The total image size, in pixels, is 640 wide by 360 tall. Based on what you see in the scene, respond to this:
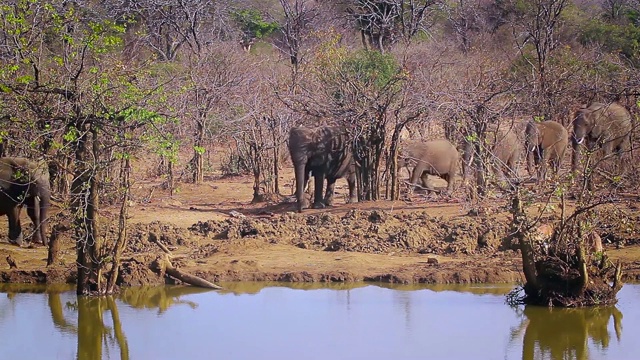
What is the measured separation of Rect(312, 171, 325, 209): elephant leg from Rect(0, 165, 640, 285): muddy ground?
32.7 inches

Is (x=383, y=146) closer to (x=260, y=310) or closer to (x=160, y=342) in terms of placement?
(x=260, y=310)

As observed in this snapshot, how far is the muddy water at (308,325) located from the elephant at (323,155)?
5688 mm

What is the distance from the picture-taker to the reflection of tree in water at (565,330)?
9656 mm

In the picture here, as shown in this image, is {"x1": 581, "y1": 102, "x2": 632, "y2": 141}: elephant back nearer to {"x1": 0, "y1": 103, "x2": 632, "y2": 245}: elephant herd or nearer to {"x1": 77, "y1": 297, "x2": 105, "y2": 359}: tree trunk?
{"x1": 0, "y1": 103, "x2": 632, "y2": 245}: elephant herd

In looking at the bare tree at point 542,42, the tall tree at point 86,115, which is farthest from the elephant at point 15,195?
the bare tree at point 542,42

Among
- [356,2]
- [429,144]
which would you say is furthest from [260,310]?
[356,2]

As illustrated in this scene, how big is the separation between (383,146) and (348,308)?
603 centimetres

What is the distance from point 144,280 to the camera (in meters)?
12.1

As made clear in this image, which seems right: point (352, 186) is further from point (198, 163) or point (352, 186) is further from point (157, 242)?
point (157, 242)

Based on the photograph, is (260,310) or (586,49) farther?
(586,49)

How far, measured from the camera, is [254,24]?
138 ft

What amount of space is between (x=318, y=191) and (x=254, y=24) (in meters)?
25.1

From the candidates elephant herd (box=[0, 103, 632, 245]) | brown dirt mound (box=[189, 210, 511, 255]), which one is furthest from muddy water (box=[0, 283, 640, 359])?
elephant herd (box=[0, 103, 632, 245])

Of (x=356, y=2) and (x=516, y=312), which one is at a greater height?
(x=356, y=2)
